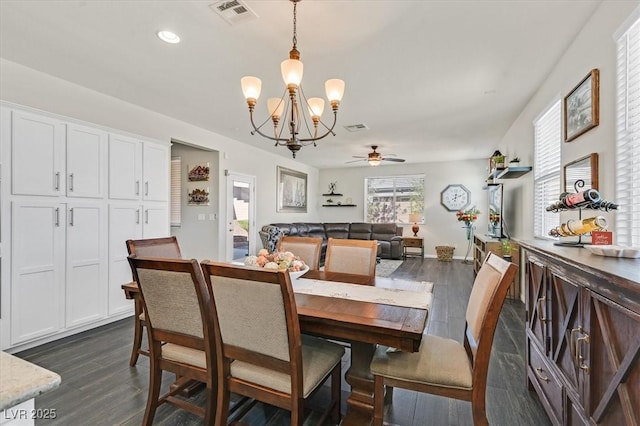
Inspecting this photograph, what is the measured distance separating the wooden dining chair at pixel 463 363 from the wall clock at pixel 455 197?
22.6 feet

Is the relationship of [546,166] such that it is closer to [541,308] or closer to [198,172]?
[541,308]

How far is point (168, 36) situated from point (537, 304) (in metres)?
3.25

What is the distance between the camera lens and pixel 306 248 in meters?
2.70

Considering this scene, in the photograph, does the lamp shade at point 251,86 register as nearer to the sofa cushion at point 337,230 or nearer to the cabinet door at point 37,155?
the cabinet door at point 37,155

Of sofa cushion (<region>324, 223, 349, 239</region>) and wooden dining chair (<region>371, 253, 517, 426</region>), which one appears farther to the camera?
sofa cushion (<region>324, 223, 349, 239</region>)

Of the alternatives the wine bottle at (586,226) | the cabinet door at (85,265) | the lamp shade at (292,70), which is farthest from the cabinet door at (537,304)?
the cabinet door at (85,265)

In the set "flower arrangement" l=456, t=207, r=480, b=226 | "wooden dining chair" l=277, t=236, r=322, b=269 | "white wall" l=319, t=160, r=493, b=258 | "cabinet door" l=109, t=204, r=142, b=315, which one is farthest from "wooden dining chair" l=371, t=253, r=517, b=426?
"white wall" l=319, t=160, r=493, b=258

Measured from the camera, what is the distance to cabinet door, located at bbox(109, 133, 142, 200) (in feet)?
11.1

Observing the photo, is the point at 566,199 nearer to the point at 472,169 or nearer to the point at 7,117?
the point at 7,117

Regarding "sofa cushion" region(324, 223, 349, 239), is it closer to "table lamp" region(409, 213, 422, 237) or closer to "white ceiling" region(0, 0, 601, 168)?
"table lamp" region(409, 213, 422, 237)

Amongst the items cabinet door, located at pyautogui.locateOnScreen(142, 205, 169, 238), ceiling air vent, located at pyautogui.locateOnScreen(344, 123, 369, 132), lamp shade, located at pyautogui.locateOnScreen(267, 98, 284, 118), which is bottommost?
cabinet door, located at pyautogui.locateOnScreen(142, 205, 169, 238)

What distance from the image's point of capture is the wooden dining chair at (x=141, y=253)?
2.27m

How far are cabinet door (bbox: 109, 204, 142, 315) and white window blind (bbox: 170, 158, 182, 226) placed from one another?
207cm

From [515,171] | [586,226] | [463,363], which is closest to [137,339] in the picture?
[463,363]
